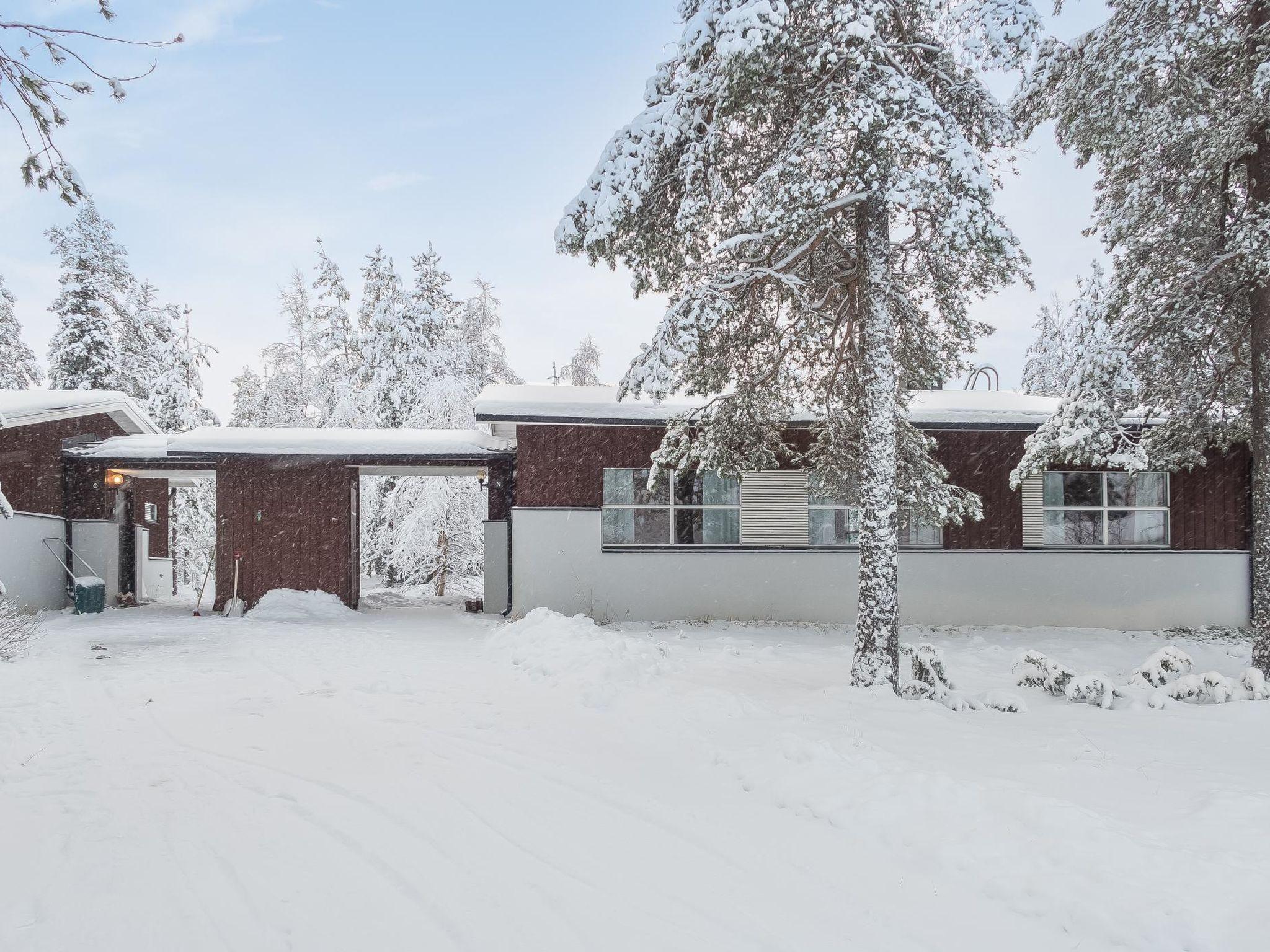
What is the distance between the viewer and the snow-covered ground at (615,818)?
262 centimetres

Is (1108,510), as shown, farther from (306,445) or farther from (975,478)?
(306,445)

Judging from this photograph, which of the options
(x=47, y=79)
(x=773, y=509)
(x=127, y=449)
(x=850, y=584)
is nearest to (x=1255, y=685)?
(x=850, y=584)

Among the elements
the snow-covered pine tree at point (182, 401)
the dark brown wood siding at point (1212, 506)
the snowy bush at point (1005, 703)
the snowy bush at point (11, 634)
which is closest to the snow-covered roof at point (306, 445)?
the snowy bush at point (11, 634)

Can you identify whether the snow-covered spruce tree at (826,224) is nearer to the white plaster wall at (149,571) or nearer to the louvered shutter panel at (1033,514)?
the louvered shutter panel at (1033,514)

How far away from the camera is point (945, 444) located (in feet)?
38.7

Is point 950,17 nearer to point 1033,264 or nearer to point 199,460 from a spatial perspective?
point 1033,264

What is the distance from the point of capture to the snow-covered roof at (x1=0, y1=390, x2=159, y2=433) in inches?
459

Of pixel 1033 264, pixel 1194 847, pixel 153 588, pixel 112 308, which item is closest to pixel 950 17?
pixel 1033 264

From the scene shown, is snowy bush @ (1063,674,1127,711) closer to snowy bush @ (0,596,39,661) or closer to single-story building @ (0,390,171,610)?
snowy bush @ (0,596,39,661)

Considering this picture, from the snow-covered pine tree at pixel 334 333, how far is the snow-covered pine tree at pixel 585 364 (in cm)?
1103

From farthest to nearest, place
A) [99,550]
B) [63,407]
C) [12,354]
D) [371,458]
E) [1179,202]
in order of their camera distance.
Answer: [12,354]
[99,550]
[63,407]
[371,458]
[1179,202]

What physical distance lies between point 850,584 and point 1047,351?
26224mm

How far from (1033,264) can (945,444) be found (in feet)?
16.9

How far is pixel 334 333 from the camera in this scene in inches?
899
